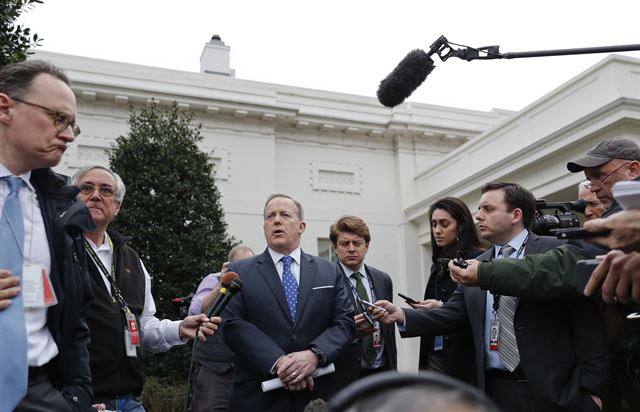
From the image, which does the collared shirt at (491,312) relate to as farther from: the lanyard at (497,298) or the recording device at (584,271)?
the recording device at (584,271)

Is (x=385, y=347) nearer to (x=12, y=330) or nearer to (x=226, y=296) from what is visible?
(x=226, y=296)

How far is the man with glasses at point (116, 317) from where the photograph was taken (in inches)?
121

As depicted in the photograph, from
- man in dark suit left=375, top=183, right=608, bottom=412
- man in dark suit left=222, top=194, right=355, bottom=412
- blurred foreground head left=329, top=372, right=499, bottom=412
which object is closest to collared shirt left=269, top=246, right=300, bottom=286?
man in dark suit left=222, top=194, right=355, bottom=412

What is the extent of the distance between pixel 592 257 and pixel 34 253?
2.73 metres

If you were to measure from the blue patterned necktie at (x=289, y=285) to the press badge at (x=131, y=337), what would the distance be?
1.07m

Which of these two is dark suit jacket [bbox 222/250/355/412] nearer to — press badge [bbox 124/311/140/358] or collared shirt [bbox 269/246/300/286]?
collared shirt [bbox 269/246/300/286]

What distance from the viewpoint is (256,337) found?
12.3 feet

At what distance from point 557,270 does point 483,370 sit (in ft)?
2.81

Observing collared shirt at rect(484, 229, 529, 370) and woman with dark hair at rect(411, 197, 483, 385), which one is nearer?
collared shirt at rect(484, 229, 529, 370)

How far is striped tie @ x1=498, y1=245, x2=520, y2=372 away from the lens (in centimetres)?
345

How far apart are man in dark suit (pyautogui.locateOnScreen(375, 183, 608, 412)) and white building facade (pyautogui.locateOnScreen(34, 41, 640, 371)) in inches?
421

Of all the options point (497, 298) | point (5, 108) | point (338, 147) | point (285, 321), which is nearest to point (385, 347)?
point (285, 321)

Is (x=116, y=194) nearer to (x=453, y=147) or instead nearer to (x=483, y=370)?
(x=483, y=370)

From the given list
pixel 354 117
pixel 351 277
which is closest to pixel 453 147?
pixel 354 117
